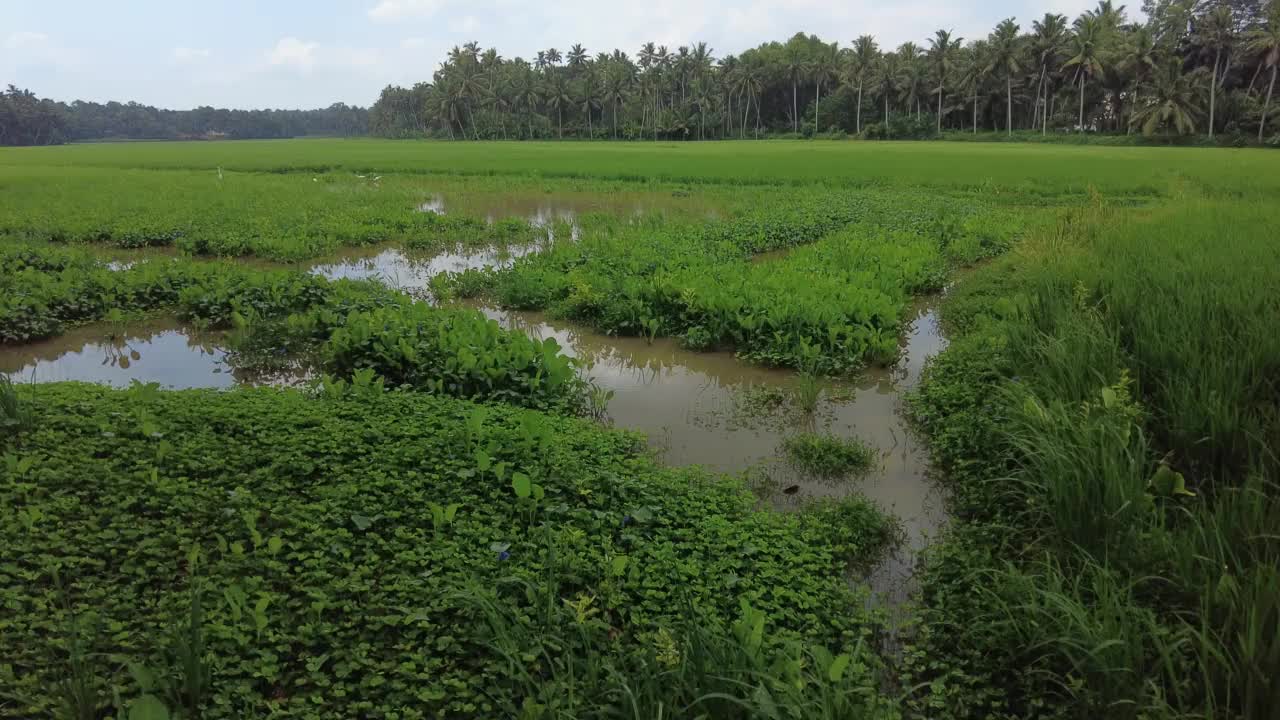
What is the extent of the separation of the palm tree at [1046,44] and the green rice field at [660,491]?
170 ft

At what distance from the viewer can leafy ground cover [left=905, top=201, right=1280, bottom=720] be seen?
259 cm

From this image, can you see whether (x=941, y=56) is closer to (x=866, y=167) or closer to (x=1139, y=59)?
(x=1139, y=59)

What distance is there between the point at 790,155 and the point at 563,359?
99.4ft

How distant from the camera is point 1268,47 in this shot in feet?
139

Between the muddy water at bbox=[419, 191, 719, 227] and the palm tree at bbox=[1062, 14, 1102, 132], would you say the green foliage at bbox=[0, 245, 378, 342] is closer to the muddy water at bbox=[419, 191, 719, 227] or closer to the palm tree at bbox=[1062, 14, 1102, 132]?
the muddy water at bbox=[419, 191, 719, 227]

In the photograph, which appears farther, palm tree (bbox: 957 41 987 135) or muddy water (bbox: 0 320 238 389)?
palm tree (bbox: 957 41 987 135)

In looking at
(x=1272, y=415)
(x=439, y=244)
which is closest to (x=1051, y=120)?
(x=439, y=244)

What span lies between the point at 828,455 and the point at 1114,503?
77.7 inches

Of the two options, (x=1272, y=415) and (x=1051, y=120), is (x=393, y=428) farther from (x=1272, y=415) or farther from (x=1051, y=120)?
(x=1051, y=120)

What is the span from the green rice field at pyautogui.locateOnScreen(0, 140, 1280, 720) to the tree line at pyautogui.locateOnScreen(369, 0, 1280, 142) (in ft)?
152

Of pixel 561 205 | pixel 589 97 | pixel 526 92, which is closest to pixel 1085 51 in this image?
pixel 589 97

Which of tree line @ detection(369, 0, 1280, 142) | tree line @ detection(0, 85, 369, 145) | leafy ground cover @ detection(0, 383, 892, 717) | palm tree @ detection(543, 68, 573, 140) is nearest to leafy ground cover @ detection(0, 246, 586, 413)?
leafy ground cover @ detection(0, 383, 892, 717)

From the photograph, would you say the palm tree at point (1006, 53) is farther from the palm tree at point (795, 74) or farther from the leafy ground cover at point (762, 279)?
the leafy ground cover at point (762, 279)

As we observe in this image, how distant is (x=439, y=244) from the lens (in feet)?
47.2
